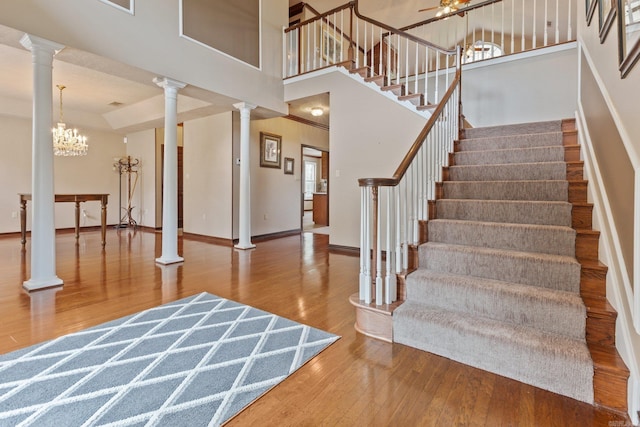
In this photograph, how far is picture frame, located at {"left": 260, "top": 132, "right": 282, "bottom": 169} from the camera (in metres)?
6.05

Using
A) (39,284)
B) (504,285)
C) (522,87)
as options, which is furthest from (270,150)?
(504,285)

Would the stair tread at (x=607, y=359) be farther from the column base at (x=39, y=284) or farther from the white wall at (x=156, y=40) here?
the white wall at (x=156, y=40)

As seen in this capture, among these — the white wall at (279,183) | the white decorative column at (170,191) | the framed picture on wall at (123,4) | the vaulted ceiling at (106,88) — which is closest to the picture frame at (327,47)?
the vaulted ceiling at (106,88)

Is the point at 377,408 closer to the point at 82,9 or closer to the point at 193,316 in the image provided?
the point at 193,316

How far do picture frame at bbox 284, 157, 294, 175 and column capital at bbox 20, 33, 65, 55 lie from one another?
413cm

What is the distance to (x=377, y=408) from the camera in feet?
4.55

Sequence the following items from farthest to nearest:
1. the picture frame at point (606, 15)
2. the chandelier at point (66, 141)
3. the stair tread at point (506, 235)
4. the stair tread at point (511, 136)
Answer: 1. the chandelier at point (66, 141)
2. the stair tread at point (511, 136)
3. the stair tread at point (506, 235)
4. the picture frame at point (606, 15)

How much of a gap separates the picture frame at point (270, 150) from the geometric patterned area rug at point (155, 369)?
4156 millimetres

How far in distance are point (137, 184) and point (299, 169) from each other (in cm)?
404

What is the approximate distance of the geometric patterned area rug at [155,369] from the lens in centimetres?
133

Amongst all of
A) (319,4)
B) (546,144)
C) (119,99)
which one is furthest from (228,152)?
(546,144)

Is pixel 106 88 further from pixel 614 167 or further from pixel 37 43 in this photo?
pixel 614 167

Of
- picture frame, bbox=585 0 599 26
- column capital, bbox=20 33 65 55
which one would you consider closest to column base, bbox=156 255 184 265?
column capital, bbox=20 33 65 55

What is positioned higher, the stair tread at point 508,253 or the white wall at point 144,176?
the white wall at point 144,176
